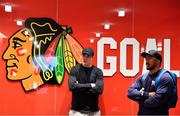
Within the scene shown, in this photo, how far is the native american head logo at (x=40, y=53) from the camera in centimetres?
587

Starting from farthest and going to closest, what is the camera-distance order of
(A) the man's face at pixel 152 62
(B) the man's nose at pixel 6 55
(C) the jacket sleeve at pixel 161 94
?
(B) the man's nose at pixel 6 55, (A) the man's face at pixel 152 62, (C) the jacket sleeve at pixel 161 94

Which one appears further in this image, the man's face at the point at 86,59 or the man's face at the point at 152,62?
the man's face at the point at 86,59

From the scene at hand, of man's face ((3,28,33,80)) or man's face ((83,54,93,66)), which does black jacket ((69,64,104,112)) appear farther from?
man's face ((3,28,33,80))

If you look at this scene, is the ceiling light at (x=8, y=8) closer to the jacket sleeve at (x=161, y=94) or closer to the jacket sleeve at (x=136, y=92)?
the jacket sleeve at (x=136, y=92)

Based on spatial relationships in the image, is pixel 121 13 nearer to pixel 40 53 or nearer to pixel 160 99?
pixel 40 53

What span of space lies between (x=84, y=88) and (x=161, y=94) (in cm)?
135

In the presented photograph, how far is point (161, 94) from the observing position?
4211 mm

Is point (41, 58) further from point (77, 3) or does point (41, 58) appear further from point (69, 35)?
point (77, 3)

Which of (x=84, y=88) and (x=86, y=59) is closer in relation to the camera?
(x=84, y=88)

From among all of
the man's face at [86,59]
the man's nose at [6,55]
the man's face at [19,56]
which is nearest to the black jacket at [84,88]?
the man's face at [86,59]

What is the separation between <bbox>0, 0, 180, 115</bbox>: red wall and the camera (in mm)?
5883

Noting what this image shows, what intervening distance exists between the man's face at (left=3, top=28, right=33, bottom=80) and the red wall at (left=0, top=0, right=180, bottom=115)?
97 mm

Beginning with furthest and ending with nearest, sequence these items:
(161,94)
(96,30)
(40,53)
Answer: (96,30), (40,53), (161,94)

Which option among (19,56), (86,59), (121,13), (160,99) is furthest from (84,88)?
(121,13)
